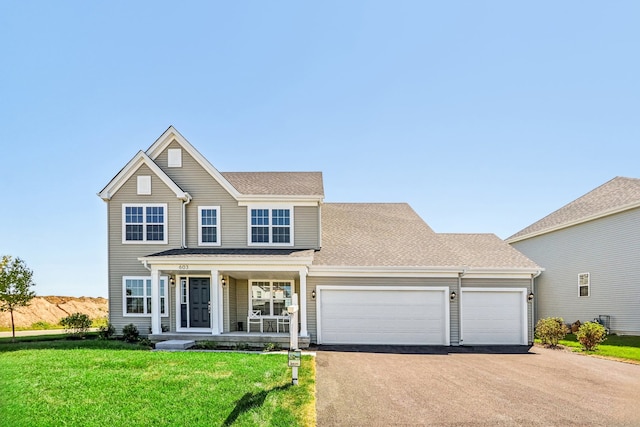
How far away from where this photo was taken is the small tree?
19.6 meters

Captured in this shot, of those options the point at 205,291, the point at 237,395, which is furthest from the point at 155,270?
the point at 237,395

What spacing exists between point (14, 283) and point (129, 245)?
21.0 feet

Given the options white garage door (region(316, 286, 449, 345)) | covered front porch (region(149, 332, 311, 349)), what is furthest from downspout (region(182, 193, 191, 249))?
white garage door (region(316, 286, 449, 345))

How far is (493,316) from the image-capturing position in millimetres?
18016

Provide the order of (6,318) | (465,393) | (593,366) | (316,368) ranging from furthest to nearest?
(6,318) < (593,366) < (316,368) < (465,393)

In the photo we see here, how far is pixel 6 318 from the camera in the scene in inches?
1054

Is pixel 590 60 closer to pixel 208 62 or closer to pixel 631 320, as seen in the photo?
pixel 631 320

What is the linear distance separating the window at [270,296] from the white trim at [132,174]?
186 inches

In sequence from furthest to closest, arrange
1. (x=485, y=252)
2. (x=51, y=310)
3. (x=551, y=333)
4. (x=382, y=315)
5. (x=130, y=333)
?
(x=51, y=310) → (x=485, y=252) → (x=551, y=333) → (x=382, y=315) → (x=130, y=333)

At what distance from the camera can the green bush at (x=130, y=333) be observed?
16.8 m

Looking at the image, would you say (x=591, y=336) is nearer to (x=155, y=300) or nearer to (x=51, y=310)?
(x=155, y=300)

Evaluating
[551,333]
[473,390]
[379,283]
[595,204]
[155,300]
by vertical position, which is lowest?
[551,333]

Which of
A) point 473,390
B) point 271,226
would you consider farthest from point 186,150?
point 473,390

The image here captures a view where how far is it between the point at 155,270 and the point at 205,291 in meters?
2.16
